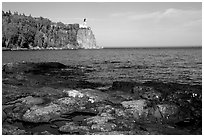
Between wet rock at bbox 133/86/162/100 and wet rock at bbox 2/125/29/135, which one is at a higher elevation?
wet rock at bbox 133/86/162/100

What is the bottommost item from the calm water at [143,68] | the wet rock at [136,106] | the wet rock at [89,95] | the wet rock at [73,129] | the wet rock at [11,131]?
the calm water at [143,68]

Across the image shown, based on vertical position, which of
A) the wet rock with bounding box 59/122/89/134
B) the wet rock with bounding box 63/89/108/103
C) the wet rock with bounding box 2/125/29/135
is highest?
the wet rock with bounding box 63/89/108/103

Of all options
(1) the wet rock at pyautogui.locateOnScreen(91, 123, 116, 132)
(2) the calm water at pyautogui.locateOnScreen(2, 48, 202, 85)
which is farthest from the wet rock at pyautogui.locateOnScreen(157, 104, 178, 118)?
(2) the calm water at pyautogui.locateOnScreen(2, 48, 202, 85)

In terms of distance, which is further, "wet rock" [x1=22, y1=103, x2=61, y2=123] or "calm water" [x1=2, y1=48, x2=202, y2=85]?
"calm water" [x1=2, y1=48, x2=202, y2=85]

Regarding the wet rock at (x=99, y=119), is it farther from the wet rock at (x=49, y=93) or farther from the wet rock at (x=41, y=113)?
the wet rock at (x=49, y=93)

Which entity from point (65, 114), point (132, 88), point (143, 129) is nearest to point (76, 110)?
point (65, 114)

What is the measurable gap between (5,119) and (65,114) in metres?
2.76

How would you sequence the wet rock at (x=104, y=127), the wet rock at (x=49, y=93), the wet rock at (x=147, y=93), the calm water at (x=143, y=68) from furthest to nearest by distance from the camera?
the calm water at (x=143, y=68)
the wet rock at (x=147, y=93)
the wet rock at (x=49, y=93)
the wet rock at (x=104, y=127)

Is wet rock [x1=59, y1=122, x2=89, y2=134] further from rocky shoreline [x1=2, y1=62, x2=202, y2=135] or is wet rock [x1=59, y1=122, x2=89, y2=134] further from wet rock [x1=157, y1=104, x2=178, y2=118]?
wet rock [x1=157, y1=104, x2=178, y2=118]

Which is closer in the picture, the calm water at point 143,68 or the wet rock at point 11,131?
the wet rock at point 11,131

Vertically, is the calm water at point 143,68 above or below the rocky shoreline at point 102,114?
below

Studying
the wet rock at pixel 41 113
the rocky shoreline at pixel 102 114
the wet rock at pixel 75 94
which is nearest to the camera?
the rocky shoreline at pixel 102 114

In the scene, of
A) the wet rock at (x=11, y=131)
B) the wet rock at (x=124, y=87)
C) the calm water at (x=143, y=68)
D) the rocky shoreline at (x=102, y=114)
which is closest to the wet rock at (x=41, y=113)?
the rocky shoreline at (x=102, y=114)

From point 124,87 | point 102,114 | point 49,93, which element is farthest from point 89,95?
point 124,87
